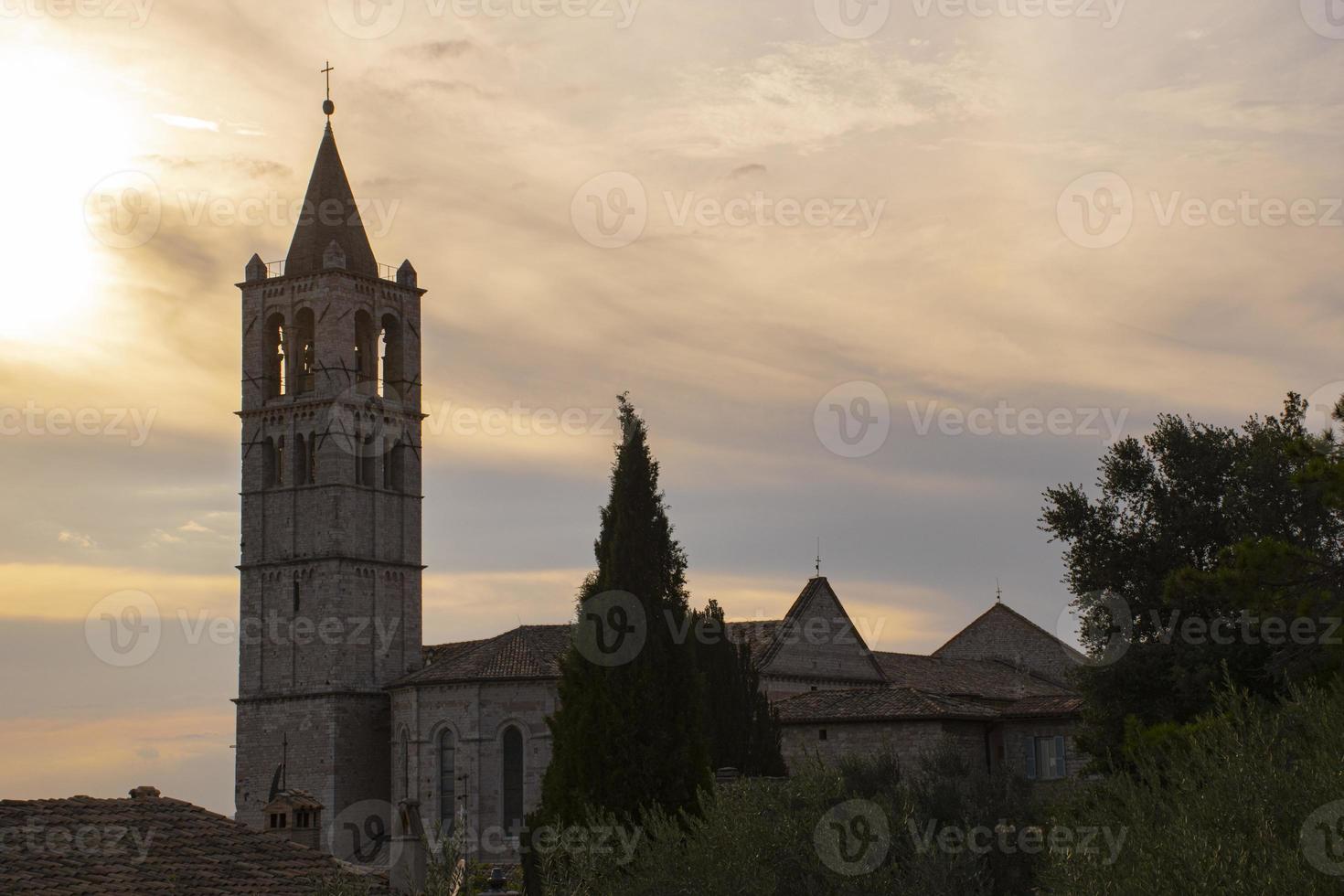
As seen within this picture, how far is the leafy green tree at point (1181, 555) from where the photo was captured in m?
33.7

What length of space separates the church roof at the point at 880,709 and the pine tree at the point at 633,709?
13.9 meters

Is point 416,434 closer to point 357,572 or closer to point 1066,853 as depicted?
point 357,572

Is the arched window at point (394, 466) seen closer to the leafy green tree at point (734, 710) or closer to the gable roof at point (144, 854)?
the leafy green tree at point (734, 710)

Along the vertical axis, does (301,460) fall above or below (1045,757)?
above

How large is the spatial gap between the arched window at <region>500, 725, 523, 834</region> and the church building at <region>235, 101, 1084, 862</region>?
67 mm

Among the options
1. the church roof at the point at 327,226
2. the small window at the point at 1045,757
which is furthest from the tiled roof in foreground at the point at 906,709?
the church roof at the point at 327,226

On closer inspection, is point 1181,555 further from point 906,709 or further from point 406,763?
point 406,763

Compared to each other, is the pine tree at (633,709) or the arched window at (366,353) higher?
the arched window at (366,353)

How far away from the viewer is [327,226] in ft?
206

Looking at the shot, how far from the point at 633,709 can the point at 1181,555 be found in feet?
49.9

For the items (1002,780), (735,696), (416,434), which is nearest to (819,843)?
(1002,780)

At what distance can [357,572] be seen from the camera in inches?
2352

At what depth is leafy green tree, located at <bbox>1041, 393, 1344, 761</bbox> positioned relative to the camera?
111 feet

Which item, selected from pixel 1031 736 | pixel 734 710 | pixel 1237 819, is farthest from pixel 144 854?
pixel 1031 736
